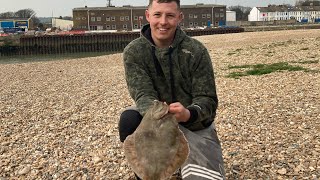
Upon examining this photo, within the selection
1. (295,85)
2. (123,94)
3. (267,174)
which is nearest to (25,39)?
(123,94)

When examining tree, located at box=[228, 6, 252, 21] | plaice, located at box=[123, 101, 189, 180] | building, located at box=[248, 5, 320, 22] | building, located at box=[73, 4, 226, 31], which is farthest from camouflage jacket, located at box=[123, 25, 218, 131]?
tree, located at box=[228, 6, 252, 21]

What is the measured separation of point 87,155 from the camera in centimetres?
672

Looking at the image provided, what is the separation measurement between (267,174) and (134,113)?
2258 mm

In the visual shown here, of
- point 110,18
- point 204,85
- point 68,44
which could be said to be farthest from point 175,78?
point 110,18

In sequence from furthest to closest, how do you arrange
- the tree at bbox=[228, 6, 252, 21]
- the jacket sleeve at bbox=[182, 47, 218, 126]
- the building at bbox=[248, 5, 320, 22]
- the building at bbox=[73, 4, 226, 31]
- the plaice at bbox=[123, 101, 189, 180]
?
1. the tree at bbox=[228, 6, 252, 21]
2. the building at bbox=[248, 5, 320, 22]
3. the building at bbox=[73, 4, 226, 31]
4. the jacket sleeve at bbox=[182, 47, 218, 126]
5. the plaice at bbox=[123, 101, 189, 180]

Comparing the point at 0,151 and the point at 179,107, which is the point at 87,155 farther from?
the point at 179,107

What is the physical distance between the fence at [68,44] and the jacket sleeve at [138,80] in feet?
176

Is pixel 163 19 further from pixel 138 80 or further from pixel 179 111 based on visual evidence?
pixel 179 111

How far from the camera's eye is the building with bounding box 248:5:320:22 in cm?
11881

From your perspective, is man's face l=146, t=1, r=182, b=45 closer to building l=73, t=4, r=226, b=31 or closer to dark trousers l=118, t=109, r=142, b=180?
dark trousers l=118, t=109, r=142, b=180

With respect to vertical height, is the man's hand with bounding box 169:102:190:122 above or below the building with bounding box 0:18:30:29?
below

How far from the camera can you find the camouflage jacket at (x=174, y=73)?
13.4 ft

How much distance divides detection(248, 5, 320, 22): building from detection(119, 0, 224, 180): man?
120 metres

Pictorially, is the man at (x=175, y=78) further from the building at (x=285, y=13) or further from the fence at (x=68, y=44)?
the building at (x=285, y=13)
